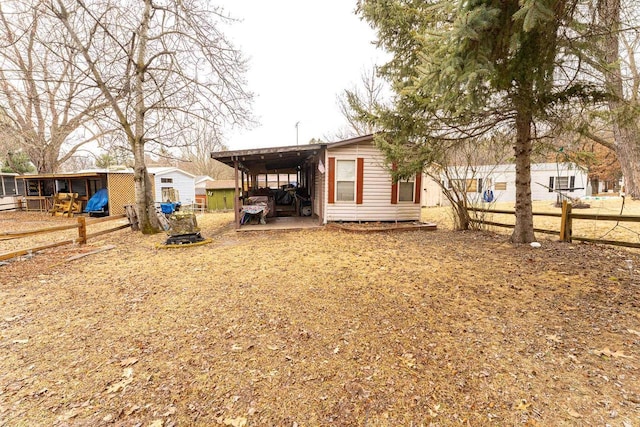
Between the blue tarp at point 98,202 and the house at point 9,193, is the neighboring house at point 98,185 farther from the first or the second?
the blue tarp at point 98,202

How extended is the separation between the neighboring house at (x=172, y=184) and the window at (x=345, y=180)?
12.0 m

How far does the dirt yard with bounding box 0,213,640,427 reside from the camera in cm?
199

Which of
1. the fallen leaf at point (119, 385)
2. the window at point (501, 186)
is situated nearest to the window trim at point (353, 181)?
the fallen leaf at point (119, 385)

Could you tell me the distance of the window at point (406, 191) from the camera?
384 inches

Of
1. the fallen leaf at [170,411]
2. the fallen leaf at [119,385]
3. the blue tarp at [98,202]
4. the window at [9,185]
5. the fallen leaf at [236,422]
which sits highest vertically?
the window at [9,185]

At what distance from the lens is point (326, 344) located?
274 cm

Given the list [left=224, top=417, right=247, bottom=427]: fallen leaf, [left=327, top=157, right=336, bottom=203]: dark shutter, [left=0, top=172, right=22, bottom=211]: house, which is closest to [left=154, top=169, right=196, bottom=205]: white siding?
[left=0, top=172, right=22, bottom=211]: house

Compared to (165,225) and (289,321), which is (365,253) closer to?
(289,321)

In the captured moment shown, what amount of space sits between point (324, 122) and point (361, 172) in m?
23.0

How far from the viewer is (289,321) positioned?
10.4 ft

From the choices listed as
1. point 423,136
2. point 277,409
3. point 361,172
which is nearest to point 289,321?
point 277,409

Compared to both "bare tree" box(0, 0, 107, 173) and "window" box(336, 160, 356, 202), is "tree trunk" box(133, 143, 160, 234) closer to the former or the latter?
"bare tree" box(0, 0, 107, 173)

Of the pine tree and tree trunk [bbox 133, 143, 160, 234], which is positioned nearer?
the pine tree

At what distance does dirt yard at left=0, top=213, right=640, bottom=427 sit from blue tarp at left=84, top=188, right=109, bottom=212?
10.9m
